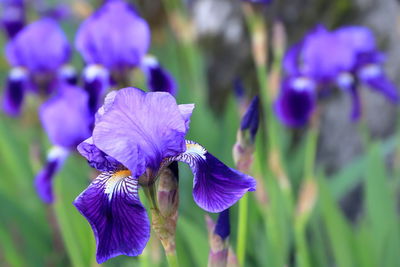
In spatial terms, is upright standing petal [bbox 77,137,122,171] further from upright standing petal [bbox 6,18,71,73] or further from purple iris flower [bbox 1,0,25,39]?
purple iris flower [bbox 1,0,25,39]

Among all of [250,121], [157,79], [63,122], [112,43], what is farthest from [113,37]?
[250,121]

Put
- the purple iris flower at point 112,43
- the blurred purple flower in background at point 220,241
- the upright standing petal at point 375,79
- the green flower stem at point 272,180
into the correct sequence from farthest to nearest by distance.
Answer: the upright standing petal at point 375,79, the purple iris flower at point 112,43, the green flower stem at point 272,180, the blurred purple flower in background at point 220,241

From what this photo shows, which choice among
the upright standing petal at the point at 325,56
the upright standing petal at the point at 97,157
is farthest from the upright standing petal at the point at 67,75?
the upright standing petal at the point at 97,157

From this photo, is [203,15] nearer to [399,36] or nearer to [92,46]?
[399,36]

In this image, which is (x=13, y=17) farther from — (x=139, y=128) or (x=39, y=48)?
(x=139, y=128)

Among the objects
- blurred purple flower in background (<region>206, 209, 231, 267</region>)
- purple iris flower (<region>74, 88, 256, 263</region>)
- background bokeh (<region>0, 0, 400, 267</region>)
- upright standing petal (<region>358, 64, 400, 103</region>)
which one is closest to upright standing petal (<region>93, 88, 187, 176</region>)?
purple iris flower (<region>74, 88, 256, 263</region>)

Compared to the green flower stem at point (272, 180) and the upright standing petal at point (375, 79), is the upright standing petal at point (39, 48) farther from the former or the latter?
the upright standing petal at point (375, 79)
